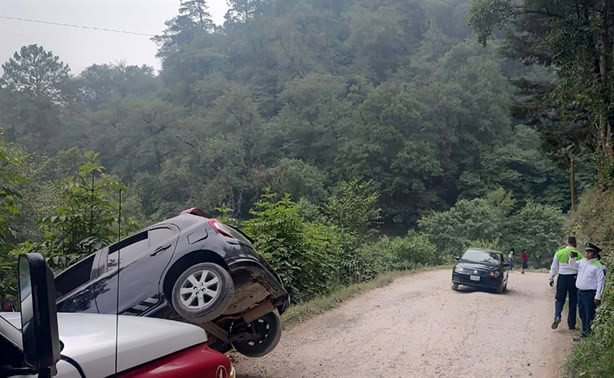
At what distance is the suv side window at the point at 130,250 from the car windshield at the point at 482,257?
1299cm

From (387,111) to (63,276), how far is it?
160 feet

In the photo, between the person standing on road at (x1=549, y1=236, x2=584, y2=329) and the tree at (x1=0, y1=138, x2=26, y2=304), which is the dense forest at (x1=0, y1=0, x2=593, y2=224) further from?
the person standing on road at (x1=549, y1=236, x2=584, y2=329)

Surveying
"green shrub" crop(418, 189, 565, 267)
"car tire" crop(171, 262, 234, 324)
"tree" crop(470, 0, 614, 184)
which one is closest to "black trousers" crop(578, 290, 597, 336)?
"car tire" crop(171, 262, 234, 324)

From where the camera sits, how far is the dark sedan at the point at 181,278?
18.0 ft

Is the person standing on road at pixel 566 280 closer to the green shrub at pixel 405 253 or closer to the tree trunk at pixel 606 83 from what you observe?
the tree trunk at pixel 606 83

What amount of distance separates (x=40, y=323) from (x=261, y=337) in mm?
5244

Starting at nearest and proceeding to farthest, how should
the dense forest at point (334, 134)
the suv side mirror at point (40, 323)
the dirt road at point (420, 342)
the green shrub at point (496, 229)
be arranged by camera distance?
the suv side mirror at point (40, 323) < the dirt road at point (420, 342) < the green shrub at point (496, 229) < the dense forest at point (334, 134)

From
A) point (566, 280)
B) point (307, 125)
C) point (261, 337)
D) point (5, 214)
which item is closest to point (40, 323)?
point (5, 214)

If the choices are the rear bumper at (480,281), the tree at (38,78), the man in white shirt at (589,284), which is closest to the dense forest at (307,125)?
the tree at (38,78)

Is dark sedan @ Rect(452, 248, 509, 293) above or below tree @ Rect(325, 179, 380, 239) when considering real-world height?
below

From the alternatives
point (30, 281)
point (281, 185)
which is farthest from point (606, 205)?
point (281, 185)

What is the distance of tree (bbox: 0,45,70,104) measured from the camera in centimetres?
4338

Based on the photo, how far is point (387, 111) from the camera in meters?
52.8

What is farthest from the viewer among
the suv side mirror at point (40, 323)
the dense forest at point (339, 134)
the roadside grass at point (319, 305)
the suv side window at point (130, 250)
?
the dense forest at point (339, 134)
